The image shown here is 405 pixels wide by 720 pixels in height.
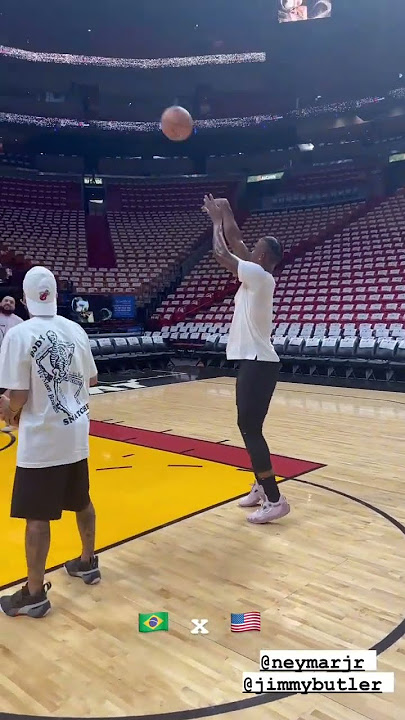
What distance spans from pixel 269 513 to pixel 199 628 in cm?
138

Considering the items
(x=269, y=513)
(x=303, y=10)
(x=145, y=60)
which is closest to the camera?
(x=269, y=513)

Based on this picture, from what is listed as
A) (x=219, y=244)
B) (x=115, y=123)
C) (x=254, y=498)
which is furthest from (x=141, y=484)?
(x=115, y=123)

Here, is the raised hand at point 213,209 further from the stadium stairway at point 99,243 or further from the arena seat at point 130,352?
the stadium stairway at point 99,243

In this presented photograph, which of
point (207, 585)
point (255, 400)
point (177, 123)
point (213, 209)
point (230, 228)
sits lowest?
point (207, 585)

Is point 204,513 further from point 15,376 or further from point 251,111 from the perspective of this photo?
point 251,111

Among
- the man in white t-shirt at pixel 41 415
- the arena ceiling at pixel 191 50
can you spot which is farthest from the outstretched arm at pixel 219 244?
the arena ceiling at pixel 191 50

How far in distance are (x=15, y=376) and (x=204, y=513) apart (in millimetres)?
2087

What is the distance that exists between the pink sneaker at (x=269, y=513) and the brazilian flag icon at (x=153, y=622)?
1309 mm

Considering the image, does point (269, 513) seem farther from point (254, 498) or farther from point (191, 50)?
point (191, 50)

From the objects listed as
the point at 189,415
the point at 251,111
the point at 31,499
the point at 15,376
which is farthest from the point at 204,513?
the point at 251,111

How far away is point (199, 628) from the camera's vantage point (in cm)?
255

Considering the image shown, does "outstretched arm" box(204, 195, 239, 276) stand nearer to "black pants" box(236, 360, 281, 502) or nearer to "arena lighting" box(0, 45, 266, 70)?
"black pants" box(236, 360, 281, 502)

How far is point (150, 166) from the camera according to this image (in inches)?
A: 1017

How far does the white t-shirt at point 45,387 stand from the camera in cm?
248
